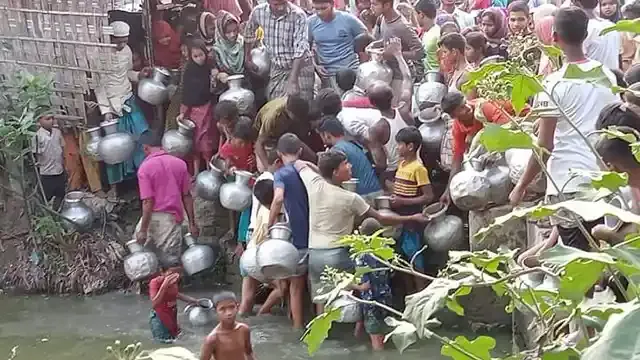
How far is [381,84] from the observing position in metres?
7.53

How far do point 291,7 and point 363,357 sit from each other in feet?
10.3

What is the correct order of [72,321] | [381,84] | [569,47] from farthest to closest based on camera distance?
[72,321] → [381,84] → [569,47]

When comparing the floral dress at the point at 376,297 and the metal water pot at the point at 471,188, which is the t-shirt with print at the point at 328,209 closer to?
the floral dress at the point at 376,297

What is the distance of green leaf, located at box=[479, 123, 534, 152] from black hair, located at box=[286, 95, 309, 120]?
5.57 metres

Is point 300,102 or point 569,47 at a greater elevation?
point 569,47

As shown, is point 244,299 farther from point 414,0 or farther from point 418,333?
point 418,333

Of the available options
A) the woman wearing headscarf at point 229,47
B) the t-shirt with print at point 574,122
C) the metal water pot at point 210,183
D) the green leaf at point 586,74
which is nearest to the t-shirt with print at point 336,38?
the woman wearing headscarf at point 229,47

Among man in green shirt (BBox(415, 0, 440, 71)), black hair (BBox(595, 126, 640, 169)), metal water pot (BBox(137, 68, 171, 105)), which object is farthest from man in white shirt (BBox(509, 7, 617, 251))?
metal water pot (BBox(137, 68, 171, 105))

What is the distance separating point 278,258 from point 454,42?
206 centimetres

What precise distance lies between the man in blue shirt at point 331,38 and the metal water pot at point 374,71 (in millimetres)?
483

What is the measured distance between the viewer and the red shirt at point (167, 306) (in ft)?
23.9

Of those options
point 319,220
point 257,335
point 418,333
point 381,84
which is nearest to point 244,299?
point 257,335

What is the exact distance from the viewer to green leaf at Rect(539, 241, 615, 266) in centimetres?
175

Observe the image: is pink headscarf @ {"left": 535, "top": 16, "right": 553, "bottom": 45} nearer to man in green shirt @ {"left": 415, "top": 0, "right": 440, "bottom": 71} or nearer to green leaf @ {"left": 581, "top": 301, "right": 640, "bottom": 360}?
man in green shirt @ {"left": 415, "top": 0, "right": 440, "bottom": 71}
